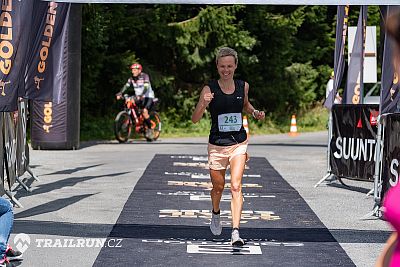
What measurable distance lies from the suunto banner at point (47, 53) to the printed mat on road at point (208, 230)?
1744mm

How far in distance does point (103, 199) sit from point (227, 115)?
3914 millimetres

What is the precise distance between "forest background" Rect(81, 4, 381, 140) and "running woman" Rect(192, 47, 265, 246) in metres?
19.2

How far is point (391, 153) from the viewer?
35.2 ft

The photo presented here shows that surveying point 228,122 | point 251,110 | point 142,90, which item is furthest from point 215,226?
point 142,90

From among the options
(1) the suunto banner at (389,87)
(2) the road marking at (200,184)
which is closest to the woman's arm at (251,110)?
(1) the suunto banner at (389,87)

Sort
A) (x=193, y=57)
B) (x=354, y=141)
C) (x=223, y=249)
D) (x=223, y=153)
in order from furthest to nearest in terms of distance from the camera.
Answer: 1. (x=193, y=57)
2. (x=354, y=141)
3. (x=223, y=153)
4. (x=223, y=249)

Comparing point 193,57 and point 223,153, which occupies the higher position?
point 193,57

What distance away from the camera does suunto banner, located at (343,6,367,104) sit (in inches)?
607

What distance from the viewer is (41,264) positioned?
7922 mm

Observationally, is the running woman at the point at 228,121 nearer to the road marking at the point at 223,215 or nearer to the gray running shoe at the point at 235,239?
the gray running shoe at the point at 235,239

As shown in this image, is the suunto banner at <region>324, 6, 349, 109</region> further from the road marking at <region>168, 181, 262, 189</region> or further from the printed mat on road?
the road marking at <region>168, 181, 262, 189</region>

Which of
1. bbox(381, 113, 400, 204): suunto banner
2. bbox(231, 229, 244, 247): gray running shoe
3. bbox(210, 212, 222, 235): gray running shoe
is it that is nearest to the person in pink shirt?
bbox(231, 229, 244, 247): gray running shoe

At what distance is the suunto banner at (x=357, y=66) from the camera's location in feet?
50.5

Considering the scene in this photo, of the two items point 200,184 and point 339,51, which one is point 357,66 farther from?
point 200,184
